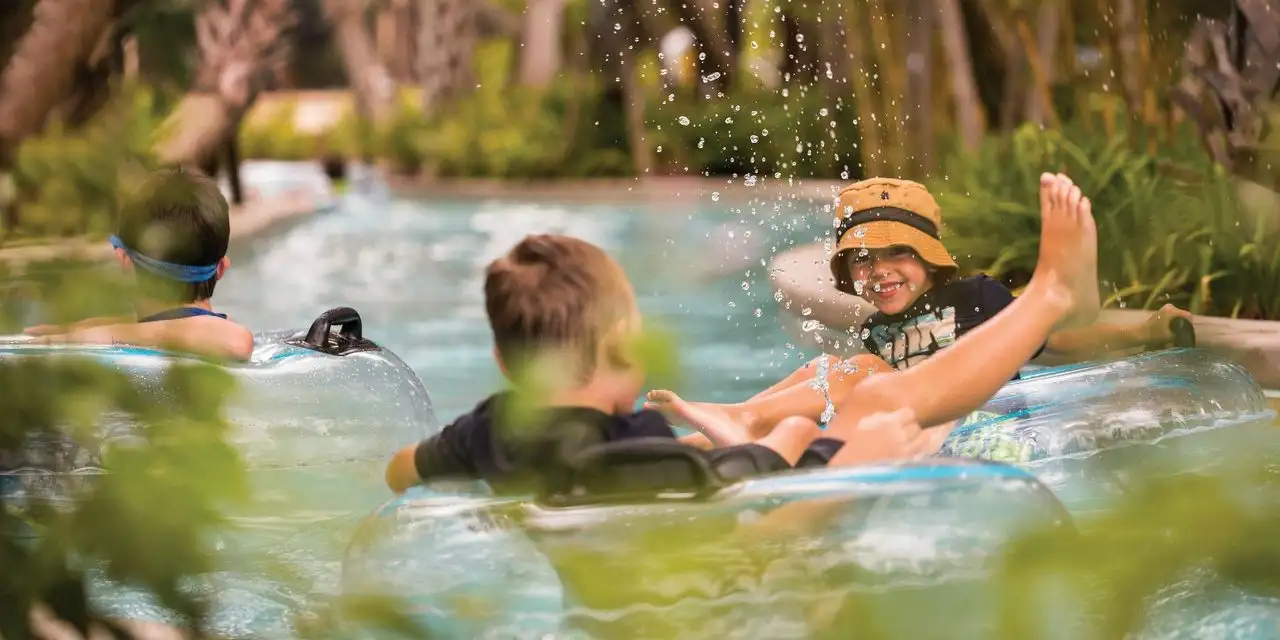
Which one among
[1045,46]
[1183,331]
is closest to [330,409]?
[1183,331]

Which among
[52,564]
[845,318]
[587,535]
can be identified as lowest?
[845,318]

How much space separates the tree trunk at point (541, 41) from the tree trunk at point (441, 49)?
119 centimetres

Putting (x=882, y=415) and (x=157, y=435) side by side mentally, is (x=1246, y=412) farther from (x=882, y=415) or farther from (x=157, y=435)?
(x=157, y=435)

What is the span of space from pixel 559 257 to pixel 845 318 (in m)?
5.43

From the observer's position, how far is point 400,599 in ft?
3.81

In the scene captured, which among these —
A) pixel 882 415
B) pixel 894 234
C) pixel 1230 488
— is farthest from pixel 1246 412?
pixel 1230 488

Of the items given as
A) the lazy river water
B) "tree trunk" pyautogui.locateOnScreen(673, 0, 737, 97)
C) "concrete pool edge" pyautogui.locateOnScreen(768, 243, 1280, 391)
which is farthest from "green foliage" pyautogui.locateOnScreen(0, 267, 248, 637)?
"tree trunk" pyautogui.locateOnScreen(673, 0, 737, 97)

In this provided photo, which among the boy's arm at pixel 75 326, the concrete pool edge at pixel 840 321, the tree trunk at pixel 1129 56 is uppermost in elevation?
the tree trunk at pixel 1129 56

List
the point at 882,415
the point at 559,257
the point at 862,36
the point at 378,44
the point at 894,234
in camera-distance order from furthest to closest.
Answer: the point at 378,44 < the point at 862,36 < the point at 894,234 < the point at 882,415 < the point at 559,257

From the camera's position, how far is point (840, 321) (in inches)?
309

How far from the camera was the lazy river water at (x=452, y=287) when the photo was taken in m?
3.49

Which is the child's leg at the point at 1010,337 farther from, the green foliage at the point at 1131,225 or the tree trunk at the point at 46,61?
the tree trunk at the point at 46,61

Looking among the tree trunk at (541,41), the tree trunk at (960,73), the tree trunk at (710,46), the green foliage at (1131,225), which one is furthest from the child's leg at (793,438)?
the tree trunk at (541,41)

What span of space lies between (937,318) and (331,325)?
2.12 meters
